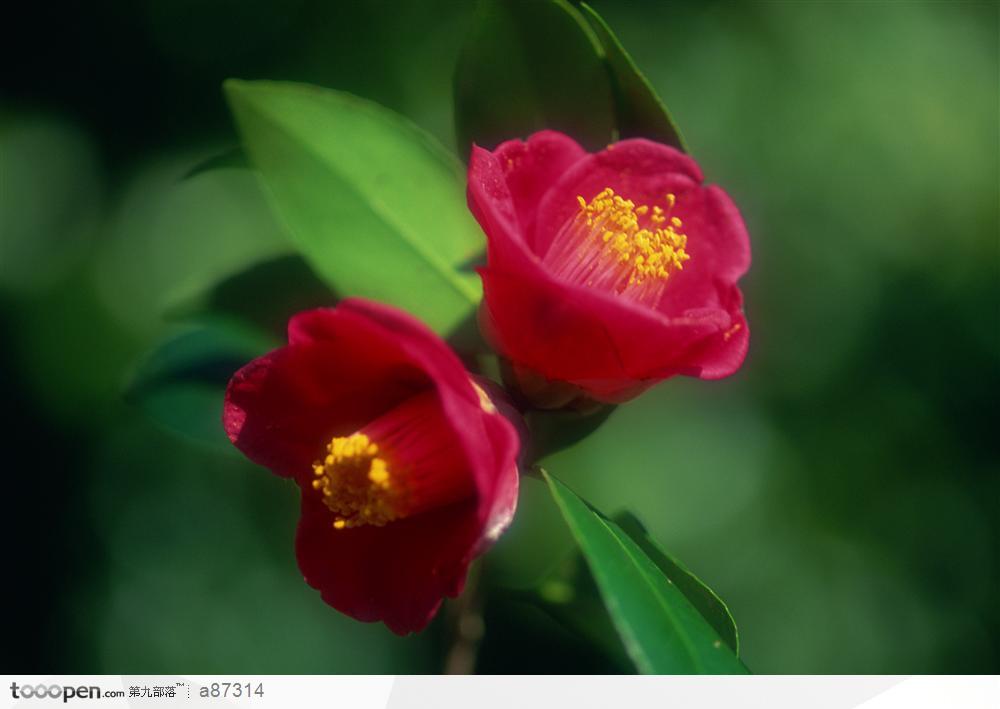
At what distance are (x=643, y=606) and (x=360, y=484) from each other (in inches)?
7.6

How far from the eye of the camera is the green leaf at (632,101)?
792mm

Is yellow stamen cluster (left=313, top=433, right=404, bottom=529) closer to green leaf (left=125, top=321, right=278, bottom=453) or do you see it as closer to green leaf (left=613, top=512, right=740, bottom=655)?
green leaf (left=613, top=512, right=740, bottom=655)

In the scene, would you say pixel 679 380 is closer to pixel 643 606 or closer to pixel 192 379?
pixel 192 379

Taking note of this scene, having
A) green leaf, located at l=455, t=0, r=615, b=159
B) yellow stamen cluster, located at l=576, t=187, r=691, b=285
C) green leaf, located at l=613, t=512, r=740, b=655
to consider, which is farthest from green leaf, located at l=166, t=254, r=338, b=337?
green leaf, located at l=613, t=512, r=740, b=655

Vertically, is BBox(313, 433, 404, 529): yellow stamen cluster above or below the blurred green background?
above

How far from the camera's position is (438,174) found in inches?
36.2

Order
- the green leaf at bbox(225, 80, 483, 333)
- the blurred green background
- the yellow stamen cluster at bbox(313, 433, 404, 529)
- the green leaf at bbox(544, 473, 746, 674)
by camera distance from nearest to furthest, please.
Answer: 1. the green leaf at bbox(544, 473, 746, 674)
2. the yellow stamen cluster at bbox(313, 433, 404, 529)
3. the green leaf at bbox(225, 80, 483, 333)
4. the blurred green background

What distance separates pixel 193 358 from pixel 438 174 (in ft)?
1.04

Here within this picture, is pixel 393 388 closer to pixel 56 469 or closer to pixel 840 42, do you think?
pixel 56 469

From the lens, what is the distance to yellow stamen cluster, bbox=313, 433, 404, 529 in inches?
25.5

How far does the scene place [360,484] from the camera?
25.8 inches
